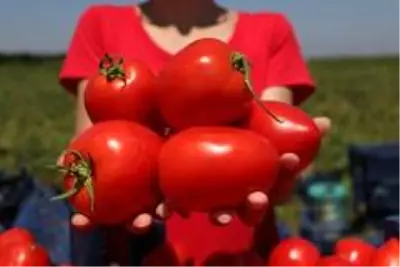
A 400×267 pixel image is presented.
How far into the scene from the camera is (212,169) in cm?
155

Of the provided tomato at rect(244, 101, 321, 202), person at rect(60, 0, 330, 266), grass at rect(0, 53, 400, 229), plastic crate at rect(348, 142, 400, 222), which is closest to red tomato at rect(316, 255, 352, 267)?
tomato at rect(244, 101, 321, 202)

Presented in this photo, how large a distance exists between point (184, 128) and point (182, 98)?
50 mm

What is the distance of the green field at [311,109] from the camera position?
716 cm

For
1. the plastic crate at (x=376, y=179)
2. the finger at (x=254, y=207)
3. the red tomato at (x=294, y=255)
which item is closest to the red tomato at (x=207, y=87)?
the finger at (x=254, y=207)

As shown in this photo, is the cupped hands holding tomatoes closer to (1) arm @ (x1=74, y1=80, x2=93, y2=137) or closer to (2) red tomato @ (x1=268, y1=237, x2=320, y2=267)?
(2) red tomato @ (x1=268, y1=237, x2=320, y2=267)

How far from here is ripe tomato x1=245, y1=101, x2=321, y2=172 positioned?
165 cm

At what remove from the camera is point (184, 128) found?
1622mm

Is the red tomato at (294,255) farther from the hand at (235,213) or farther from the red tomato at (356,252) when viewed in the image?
the hand at (235,213)

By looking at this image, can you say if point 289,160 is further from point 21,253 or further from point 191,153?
point 21,253

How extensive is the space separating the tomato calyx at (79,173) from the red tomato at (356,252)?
44 cm

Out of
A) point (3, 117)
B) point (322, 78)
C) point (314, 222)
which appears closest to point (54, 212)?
point (314, 222)

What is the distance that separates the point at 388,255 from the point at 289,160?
0.67ft

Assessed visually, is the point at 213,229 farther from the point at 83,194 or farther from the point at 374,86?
the point at 374,86

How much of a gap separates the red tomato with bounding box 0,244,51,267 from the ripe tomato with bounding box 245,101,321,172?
1.26 feet
